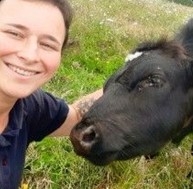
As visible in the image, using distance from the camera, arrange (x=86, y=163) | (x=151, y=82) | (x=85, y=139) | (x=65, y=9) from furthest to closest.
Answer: (x=86, y=163) → (x=151, y=82) → (x=85, y=139) → (x=65, y=9)

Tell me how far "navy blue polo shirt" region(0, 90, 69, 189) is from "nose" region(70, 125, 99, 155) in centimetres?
33

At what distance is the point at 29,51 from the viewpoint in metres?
3.58

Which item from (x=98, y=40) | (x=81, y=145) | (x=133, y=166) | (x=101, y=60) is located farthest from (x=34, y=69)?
(x=98, y=40)

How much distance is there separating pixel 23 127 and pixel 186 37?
64.3 inches

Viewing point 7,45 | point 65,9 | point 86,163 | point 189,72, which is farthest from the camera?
point 86,163

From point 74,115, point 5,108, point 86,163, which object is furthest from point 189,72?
point 5,108

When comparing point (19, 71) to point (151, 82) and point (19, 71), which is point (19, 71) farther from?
point (151, 82)

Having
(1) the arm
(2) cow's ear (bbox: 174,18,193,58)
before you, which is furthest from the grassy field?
(1) the arm

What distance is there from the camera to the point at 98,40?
365 inches

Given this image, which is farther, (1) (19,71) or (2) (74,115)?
(2) (74,115)

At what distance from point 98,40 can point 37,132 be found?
4987 millimetres

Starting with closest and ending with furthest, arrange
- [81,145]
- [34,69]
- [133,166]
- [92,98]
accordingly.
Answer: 1. [34,69]
2. [81,145]
3. [92,98]
4. [133,166]

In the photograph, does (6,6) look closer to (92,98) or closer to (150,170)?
(92,98)

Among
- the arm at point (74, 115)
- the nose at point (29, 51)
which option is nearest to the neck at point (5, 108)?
the nose at point (29, 51)
